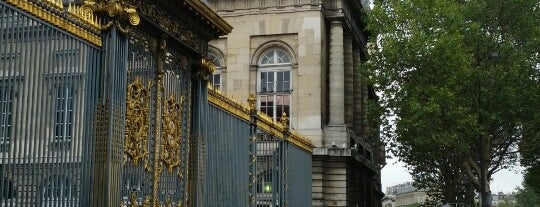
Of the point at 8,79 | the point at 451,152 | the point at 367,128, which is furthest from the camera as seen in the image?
the point at 367,128

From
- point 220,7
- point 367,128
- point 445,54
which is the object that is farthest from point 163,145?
point 367,128

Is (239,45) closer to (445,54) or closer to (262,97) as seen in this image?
(262,97)

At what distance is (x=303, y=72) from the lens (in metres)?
33.5

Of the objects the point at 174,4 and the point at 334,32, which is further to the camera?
the point at 334,32

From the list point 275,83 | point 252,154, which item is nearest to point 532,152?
point 275,83

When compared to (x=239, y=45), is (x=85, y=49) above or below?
below

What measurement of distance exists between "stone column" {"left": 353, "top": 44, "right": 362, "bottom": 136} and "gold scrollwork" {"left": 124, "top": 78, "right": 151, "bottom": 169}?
28.4 meters

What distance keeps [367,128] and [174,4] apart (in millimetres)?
29847

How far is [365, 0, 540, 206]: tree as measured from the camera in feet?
97.0

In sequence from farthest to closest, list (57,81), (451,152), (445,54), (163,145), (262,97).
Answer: (262,97) → (451,152) → (445,54) → (163,145) → (57,81)

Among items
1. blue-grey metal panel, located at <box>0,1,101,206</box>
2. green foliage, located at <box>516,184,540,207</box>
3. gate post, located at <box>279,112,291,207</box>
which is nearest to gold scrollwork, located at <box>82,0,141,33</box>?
blue-grey metal panel, located at <box>0,1,101,206</box>

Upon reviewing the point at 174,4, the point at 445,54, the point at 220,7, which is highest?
the point at 220,7

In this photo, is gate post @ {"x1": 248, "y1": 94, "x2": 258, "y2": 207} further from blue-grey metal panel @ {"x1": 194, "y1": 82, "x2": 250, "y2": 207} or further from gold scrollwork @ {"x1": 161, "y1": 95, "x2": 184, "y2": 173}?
gold scrollwork @ {"x1": 161, "y1": 95, "x2": 184, "y2": 173}

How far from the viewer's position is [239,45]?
34656mm
